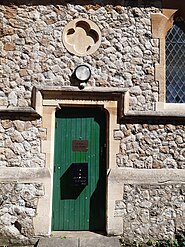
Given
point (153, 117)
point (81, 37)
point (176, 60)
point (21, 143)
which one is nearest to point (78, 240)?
point (21, 143)

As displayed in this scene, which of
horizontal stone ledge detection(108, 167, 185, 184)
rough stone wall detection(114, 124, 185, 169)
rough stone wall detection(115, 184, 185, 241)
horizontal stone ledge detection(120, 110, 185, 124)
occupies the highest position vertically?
horizontal stone ledge detection(120, 110, 185, 124)

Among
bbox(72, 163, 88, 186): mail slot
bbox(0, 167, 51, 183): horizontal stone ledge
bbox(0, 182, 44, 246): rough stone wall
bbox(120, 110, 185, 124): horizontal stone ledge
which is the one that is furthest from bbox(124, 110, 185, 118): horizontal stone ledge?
bbox(0, 182, 44, 246): rough stone wall

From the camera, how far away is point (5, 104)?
501 centimetres

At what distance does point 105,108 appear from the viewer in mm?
5094

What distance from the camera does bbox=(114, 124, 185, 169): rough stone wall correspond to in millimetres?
5023

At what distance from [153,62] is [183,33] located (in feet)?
3.00

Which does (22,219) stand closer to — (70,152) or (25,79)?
(70,152)

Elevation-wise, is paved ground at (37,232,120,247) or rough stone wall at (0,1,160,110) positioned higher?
rough stone wall at (0,1,160,110)

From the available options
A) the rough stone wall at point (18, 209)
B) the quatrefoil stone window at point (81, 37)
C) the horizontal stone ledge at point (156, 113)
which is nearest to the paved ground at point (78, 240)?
the rough stone wall at point (18, 209)

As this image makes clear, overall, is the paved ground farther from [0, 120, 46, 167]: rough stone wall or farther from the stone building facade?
[0, 120, 46, 167]: rough stone wall

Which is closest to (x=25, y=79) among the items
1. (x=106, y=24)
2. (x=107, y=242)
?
(x=106, y=24)

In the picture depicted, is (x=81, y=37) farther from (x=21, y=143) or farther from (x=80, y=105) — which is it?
(x=21, y=143)

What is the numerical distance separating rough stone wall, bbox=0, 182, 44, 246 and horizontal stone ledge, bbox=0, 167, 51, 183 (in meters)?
0.08

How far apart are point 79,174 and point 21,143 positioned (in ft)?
3.58
